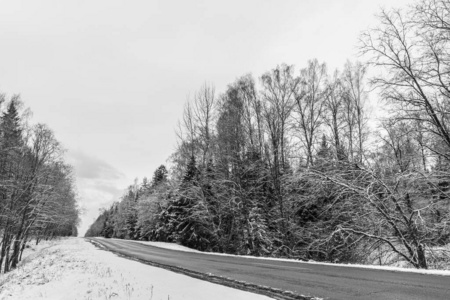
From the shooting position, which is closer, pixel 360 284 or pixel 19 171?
pixel 360 284

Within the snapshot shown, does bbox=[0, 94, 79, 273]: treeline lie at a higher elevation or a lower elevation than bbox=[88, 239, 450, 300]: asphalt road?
higher

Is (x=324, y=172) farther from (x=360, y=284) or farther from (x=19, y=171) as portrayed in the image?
(x=19, y=171)

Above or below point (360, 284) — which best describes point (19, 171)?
above

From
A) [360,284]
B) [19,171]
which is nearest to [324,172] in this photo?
[360,284]

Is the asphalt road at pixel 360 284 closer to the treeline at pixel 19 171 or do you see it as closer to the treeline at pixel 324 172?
the treeline at pixel 324 172

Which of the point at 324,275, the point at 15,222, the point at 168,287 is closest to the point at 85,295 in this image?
the point at 168,287

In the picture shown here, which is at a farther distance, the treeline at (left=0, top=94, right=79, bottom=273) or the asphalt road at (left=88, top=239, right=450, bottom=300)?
the treeline at (left=0, top=94, right=79, bottom=273)

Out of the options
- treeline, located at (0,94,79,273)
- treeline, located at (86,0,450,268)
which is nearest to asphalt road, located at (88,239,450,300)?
treeline, located at (86,0,450,268)

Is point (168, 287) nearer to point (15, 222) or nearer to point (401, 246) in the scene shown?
point (401, 246)

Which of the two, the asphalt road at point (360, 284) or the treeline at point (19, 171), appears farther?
the treeline at point (19, 171)

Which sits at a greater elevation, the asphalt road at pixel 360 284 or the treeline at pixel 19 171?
the treeline at pixel 19 171

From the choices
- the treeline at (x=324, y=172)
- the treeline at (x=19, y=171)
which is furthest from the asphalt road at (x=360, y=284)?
the treeline at (x=19, y=171)

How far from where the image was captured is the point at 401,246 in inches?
596

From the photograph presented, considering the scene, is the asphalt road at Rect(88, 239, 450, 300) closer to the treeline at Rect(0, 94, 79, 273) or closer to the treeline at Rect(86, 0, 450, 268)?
the treeline at Rect(86, 0, 450, 268)
